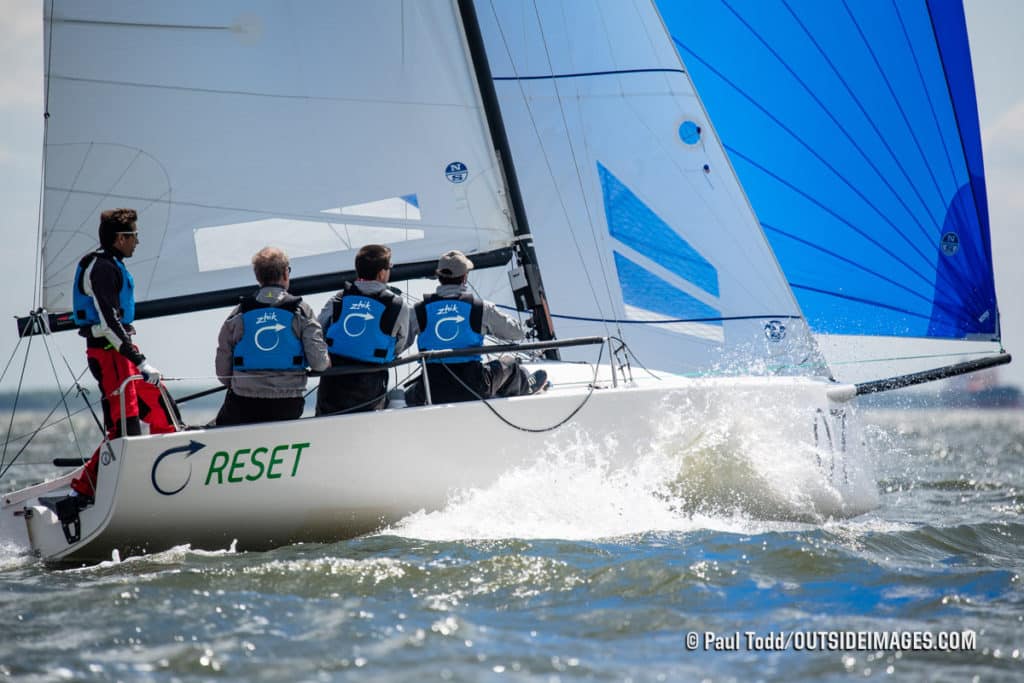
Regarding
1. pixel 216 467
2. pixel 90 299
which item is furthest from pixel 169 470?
pixel 90 299

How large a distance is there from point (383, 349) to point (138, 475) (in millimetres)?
1115

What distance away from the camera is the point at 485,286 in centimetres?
650

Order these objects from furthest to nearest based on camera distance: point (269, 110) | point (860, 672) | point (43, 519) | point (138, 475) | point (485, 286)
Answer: point (485, 286)
point (269, 110)
point (43, 519)
point (138, 475)
point (860, 672)

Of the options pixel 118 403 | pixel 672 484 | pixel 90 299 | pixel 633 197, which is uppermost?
pixel 633 197

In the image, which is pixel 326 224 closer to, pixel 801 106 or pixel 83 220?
pixel 83 220

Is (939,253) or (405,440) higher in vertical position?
(939,253)

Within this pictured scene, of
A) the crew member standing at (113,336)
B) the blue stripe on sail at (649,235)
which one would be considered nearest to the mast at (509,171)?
the blue stripe on sail at (649,235)

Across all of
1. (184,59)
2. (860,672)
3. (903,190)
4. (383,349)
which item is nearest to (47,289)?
(184,59)

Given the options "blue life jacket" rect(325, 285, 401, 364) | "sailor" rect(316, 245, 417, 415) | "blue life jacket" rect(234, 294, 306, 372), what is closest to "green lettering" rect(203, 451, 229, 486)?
"blue life jacket" rect(234, 294, 306, 372)

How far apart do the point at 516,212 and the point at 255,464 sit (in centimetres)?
229

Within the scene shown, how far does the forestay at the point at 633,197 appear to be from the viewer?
254 inches

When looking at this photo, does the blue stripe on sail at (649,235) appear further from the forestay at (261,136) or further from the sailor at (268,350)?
the sailor at (268,350)

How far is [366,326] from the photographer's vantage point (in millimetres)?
4555

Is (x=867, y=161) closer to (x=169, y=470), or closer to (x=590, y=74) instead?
(x=590, y=74)
